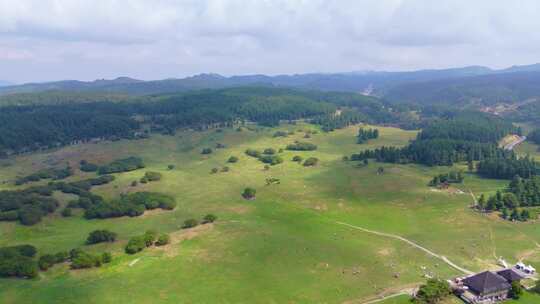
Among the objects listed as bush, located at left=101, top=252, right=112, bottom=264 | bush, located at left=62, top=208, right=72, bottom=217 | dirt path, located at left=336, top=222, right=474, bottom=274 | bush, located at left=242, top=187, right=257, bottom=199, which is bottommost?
dirt path, located at left=336, top=222, right=474, bottom=274

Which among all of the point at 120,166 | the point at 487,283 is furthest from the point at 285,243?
the point at 120,166

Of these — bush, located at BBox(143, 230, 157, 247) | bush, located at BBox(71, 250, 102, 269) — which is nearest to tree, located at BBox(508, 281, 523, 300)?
bush, located at BBox(143, 230, 157, 247)

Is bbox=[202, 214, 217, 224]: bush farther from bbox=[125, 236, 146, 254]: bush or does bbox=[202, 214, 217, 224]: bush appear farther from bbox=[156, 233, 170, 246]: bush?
bbox=[125, 236, 146, 254]: bush

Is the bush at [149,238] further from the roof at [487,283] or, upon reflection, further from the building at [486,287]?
the roof at [487,283]

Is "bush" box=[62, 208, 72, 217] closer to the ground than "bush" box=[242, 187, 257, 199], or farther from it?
farther from it

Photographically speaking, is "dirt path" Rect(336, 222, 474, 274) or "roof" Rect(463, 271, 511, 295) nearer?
"roof" Rect(463, 271, 511, 295)

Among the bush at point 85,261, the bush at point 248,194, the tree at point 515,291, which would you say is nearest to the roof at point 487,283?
the tree at point 515,291

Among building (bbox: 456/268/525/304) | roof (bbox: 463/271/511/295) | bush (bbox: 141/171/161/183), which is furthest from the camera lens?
bush (bbox: 141/171/161/183)
